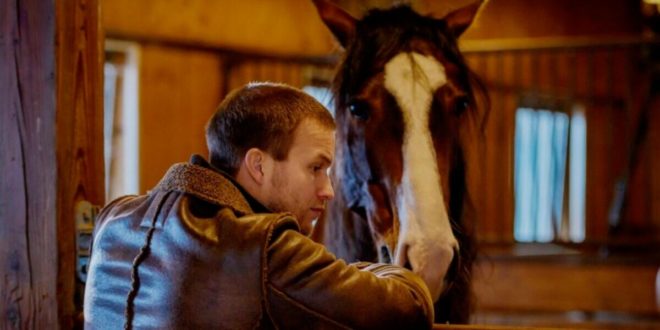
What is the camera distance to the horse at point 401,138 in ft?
6.13

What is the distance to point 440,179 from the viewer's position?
1.91 m

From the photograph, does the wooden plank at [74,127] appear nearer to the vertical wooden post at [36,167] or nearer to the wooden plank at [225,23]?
the vertical wooden post at [36,167]

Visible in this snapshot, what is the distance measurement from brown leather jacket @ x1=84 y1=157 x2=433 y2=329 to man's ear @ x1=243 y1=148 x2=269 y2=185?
0.11ft

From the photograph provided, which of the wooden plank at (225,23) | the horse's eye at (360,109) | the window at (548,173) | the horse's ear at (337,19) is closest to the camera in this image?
the horse's eye at (360,109)

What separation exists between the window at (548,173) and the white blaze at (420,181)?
4.21 metres

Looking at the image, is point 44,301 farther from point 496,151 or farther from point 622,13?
point 622,13

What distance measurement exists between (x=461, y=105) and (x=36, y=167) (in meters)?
0.98

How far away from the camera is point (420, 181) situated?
6.01ft

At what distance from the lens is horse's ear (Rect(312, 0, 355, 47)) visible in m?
2.19

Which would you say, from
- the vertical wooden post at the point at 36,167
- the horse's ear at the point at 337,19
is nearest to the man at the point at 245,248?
the vertical wooden post at the point at 36,167

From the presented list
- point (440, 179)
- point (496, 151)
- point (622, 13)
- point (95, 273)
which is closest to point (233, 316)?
point (95, 273)

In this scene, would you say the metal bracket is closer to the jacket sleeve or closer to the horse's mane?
the jacket sleeve

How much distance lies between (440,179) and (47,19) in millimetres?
857

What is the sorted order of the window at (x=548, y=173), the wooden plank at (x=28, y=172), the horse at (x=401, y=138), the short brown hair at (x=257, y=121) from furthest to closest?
the window at (x=548, y=173)
the horse at (x=401, y=138)
the wooden plank at (x=28, y=172)
the short brown hair at (x=257, y=121)
